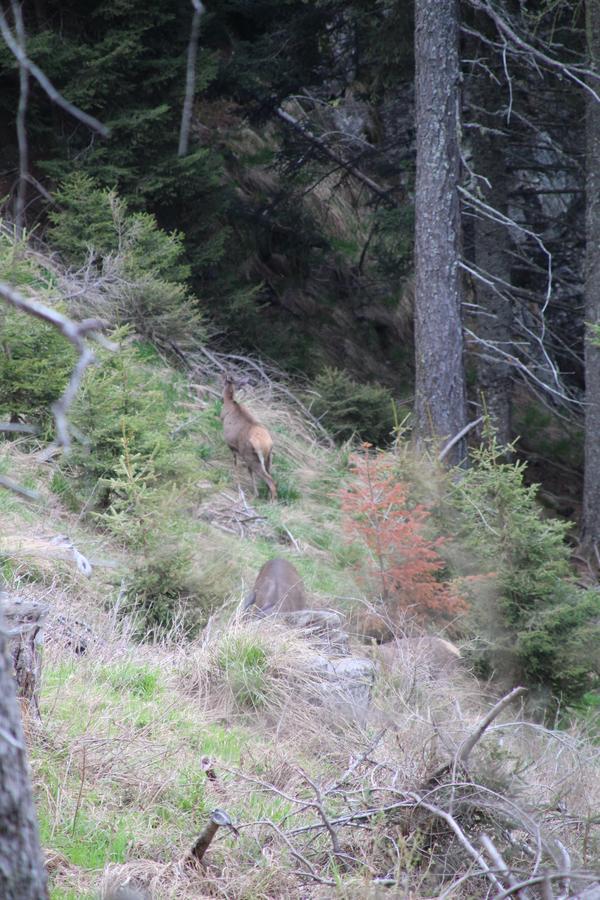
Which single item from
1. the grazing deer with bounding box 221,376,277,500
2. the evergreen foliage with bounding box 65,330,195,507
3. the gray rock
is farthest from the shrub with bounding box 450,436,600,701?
the grazing deer with bounding box 221,376,277,500

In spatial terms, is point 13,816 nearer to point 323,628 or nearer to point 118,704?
point 118,704

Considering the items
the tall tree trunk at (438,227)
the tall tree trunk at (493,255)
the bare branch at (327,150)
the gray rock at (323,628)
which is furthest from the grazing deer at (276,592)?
the bare branch at (327,150)

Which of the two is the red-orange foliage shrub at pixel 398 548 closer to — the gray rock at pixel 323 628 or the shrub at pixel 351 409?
the gray rock at pixel 323 628

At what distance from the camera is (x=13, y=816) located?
2273mm

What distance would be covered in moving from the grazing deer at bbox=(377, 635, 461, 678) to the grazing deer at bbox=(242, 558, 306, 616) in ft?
2.29

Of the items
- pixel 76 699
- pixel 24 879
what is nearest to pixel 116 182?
pixel 76 699

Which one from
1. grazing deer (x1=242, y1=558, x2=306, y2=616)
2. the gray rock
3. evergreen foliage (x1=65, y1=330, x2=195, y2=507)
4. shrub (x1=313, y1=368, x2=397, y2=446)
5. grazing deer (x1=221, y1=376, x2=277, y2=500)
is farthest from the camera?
shrub (x1=313, y1=368, x2=397, y2=446)

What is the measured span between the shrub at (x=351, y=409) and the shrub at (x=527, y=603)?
16.3ft

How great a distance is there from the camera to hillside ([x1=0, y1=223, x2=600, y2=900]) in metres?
3.84

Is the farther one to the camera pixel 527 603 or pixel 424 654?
pixel 527 603

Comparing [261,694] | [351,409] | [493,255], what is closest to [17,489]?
[261,694]

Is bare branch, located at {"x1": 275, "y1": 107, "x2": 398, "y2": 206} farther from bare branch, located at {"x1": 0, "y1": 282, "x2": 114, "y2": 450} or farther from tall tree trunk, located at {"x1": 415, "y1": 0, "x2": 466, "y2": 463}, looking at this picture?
bare branch, located at {"x1": 0, "y1": 282, "x2": 114, "y2": 450}

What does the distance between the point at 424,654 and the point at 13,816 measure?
4681 millimetres

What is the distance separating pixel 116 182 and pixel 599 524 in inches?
280
